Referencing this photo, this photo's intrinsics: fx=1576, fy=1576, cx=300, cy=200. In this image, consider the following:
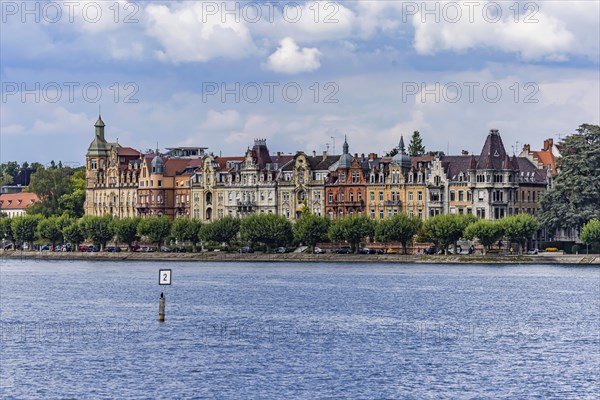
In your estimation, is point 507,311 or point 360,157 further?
point 360,157

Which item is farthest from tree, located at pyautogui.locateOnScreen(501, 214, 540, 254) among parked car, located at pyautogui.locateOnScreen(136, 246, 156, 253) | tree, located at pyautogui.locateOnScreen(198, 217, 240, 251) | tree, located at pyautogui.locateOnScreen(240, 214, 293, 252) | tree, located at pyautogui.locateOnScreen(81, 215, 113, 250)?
tree, located at pyautogui.locateOnScreen(81, 215, 113, 250)

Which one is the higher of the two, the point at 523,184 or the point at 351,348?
the point at 523,184

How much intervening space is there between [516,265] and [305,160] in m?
37.0

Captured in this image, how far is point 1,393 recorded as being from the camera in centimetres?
5562

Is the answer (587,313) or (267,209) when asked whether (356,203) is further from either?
(587,313)

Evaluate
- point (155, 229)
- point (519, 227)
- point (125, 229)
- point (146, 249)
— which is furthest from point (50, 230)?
point (519, 227)

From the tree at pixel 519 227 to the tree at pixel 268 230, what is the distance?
23539 mm

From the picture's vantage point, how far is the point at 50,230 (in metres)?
180

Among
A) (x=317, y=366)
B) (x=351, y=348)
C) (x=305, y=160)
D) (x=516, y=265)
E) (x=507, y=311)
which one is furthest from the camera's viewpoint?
(x=305, y=160)

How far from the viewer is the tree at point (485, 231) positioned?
5669 inches

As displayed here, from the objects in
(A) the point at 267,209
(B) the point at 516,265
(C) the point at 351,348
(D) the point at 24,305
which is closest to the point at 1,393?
(C) the point at 351,348

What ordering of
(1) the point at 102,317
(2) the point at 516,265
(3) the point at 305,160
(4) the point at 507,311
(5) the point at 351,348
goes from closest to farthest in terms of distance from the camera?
(5) the point at 351,348
(1) the point at 102,317
(4) the point at 507,311
(2) the point at 516,265
(3) the point at 305,160

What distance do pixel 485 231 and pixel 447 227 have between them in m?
4.32

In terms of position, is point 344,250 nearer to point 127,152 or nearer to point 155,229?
point 155,229
